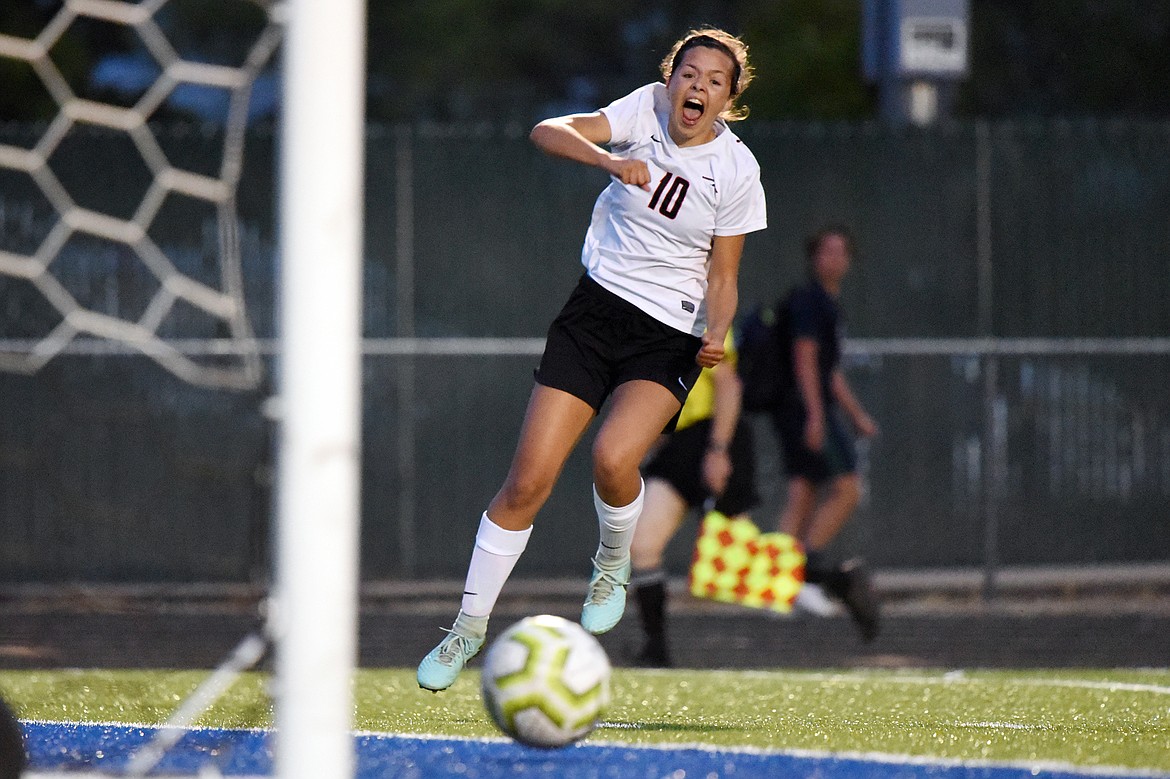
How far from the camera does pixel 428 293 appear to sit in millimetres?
12172

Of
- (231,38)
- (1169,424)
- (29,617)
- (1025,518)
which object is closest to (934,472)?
(1025,518)

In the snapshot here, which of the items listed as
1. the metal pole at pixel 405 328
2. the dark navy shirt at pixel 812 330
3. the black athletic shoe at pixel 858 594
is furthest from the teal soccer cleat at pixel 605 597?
the metal pole at pixel 405 328

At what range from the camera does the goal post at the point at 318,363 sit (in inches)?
133

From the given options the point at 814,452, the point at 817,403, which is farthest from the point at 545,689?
the point at 814,452

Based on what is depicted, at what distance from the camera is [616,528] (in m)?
5.82

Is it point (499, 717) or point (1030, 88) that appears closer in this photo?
point (499, 717)

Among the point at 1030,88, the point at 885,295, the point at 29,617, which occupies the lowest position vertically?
the point at 29,617

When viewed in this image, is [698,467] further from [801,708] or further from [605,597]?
[605,597]

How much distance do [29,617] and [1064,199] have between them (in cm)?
726

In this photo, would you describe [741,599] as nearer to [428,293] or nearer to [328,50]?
[428,293]

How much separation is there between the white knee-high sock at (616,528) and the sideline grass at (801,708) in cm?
51

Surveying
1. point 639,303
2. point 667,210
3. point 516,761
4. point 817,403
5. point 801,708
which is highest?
point 667,210

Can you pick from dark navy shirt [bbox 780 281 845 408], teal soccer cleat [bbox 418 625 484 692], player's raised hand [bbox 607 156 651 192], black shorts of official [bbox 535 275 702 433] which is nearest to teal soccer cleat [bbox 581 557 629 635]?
teal soccer cleat [bbox 418 625 484 692]

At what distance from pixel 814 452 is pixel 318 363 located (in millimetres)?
6687
